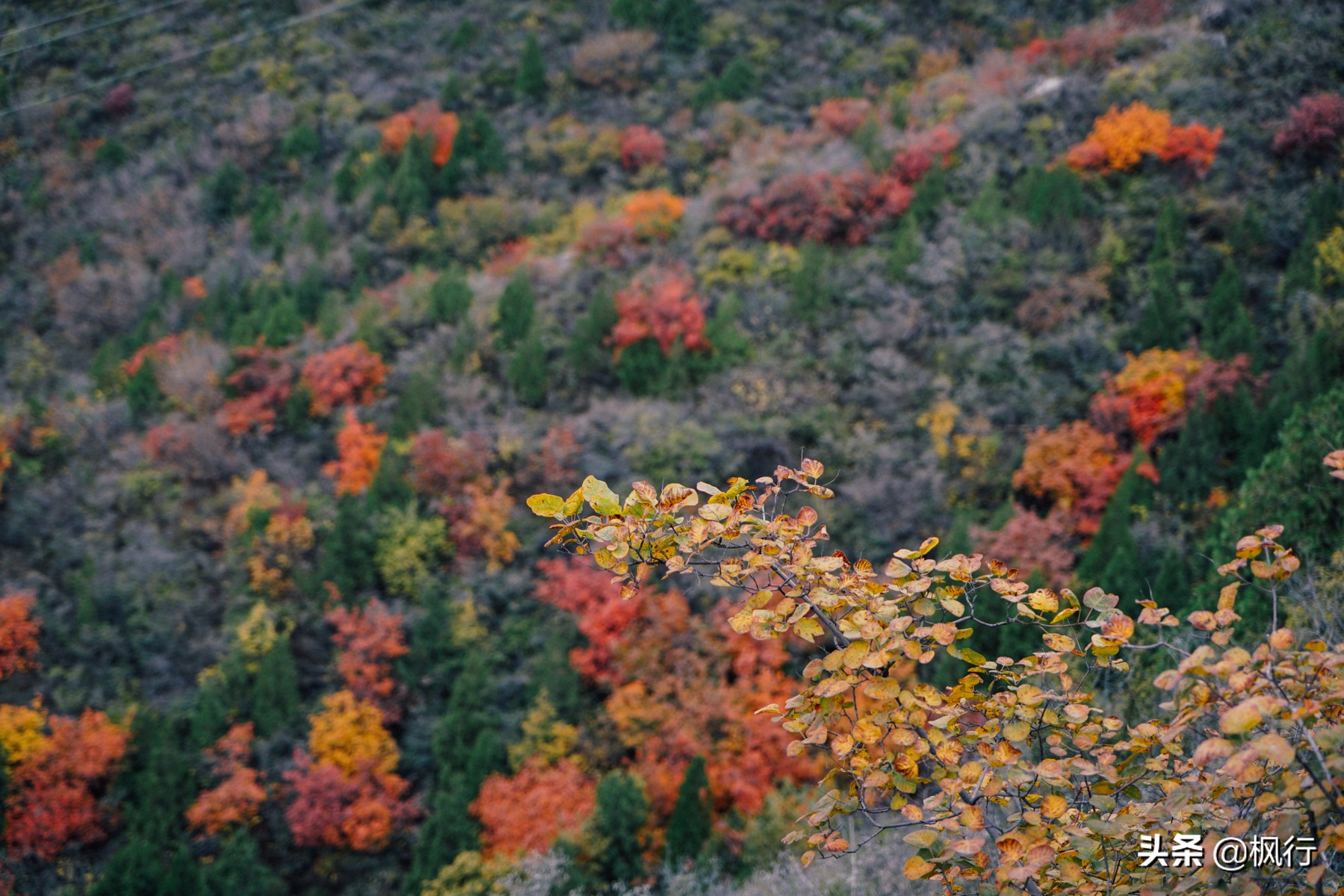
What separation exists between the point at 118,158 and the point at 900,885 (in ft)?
110

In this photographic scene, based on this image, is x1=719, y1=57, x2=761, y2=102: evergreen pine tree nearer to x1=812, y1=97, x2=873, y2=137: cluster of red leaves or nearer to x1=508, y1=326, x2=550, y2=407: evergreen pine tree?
x1=812, y1=97, x2=873, y2=137: cluster of red leaves

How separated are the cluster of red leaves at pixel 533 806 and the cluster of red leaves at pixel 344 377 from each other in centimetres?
967

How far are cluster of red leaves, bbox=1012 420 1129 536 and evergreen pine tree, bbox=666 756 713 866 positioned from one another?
724 cm

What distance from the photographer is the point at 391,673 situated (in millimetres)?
14883

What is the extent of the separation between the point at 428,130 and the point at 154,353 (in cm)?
1039

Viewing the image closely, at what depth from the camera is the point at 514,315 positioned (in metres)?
19.7

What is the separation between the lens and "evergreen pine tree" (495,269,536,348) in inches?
771

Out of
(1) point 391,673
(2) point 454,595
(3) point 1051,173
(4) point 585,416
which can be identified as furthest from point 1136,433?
(1) point 391,673

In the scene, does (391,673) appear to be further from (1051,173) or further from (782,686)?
(1051,173)

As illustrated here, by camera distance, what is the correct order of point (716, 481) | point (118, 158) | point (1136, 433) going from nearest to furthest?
1. point (1136, 433)
2. point (716, 481)
3. point (118, 158)

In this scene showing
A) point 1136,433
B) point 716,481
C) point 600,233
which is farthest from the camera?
point 600,233

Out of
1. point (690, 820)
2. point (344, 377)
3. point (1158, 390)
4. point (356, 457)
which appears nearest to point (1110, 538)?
point (1158, 390)

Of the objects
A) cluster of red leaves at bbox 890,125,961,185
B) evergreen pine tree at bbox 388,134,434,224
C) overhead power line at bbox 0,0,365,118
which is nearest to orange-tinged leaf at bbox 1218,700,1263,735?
cluster of red leaves at bbox 890,125,961,185

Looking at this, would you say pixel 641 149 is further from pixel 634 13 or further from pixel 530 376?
pixel 530 376
